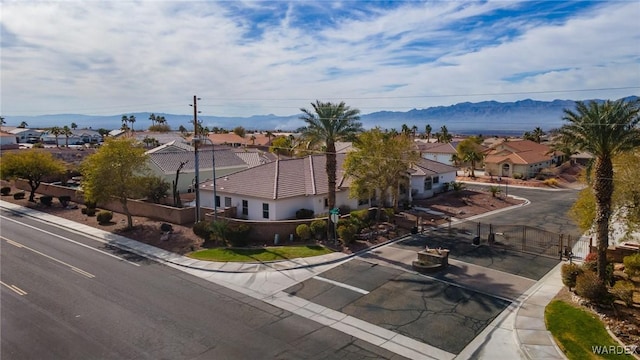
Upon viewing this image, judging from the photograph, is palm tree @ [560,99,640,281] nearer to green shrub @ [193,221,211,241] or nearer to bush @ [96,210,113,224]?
green shrub @ [193,221,211,241]

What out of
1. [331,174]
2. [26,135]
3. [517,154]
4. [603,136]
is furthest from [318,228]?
[26,135]

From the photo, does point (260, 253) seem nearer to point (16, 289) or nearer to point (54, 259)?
point (54, 259)

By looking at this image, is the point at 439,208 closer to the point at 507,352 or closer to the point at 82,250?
the point at 507,352

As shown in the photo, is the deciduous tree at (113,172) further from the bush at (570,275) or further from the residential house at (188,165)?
the bush at (570,275)

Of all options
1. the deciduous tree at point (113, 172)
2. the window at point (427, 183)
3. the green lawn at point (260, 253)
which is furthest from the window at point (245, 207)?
the window at point (427, 183)

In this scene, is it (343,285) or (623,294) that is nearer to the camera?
(623,294)

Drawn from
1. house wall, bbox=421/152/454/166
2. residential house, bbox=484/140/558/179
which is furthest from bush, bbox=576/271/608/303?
house wall, bbox=421/152/454/166
